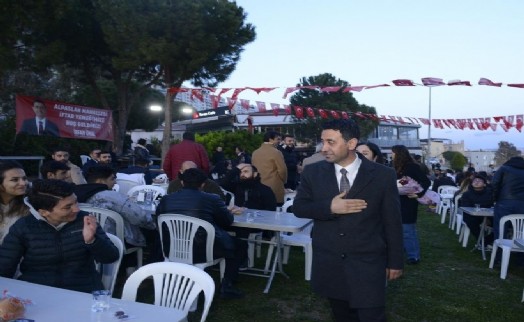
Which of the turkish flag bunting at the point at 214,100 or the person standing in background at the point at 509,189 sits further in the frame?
the turkish flag bunting at the point at 214,100

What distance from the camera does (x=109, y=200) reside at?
4414mm

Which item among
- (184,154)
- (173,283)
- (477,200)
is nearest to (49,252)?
(173,283)

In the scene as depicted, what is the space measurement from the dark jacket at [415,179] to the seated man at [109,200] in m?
3.08

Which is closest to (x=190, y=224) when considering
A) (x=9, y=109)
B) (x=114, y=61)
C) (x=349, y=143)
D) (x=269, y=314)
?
(x=269, y=314)

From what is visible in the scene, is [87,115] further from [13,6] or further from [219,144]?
[219,144]

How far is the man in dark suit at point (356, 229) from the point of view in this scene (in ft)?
8.56


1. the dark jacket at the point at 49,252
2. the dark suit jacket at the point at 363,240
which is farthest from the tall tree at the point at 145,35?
the dark suit jacket at the point at 363,240

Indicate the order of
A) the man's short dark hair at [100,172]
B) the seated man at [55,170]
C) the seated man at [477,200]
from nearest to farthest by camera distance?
the man's short dark hair at [100,172] < the seated man at [55,170] < the seated man at [477,200]

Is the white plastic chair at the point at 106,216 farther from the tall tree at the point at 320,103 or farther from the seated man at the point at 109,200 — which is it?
the tall tree at the point at 320,103

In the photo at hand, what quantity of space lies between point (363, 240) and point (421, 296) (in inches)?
108

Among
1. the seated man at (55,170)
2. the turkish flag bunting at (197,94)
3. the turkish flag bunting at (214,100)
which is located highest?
the turkish flag bunting at (197,94)

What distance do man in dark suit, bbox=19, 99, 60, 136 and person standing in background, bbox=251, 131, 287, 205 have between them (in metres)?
4.94

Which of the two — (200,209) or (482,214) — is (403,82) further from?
(200,209)

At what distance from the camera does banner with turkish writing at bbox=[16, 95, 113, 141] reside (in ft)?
30.4
